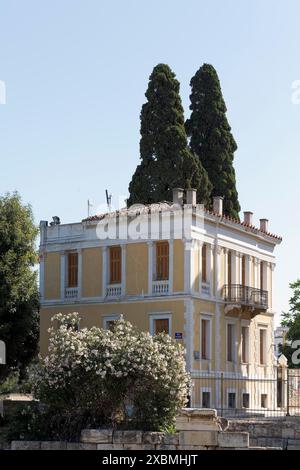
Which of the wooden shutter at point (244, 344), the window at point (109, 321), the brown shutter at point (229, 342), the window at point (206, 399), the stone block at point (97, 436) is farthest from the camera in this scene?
the wooden shutter at point (244, 344)

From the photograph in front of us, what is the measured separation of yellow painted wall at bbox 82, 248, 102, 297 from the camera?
130 ft

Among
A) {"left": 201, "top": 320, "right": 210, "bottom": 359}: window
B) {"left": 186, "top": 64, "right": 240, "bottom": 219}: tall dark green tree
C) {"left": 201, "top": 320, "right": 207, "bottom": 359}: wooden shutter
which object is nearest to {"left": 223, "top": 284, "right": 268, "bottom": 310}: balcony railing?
{"left": 201, "top": 320, "right": 210, "bottom": 359}: window

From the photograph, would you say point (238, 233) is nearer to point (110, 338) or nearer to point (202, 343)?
point (202, 343)

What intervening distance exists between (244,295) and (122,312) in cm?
541

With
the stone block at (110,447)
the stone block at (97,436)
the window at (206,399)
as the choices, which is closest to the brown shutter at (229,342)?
the window at (206,399)

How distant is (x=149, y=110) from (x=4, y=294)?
15.6 meters

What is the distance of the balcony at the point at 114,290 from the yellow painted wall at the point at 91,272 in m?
0.43

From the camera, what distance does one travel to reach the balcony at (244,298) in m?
39.4

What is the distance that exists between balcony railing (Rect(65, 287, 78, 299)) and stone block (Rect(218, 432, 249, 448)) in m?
21.5

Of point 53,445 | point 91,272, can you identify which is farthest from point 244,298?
point 53,445

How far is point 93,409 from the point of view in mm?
21953

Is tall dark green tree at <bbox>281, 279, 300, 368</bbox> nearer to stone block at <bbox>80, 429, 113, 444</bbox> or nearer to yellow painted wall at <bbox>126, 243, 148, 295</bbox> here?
yellow painted wall at <bbox>126, 243, 148, 295</bbox>

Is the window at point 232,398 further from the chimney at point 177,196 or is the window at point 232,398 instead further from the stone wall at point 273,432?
the stone wall at point 273,432
